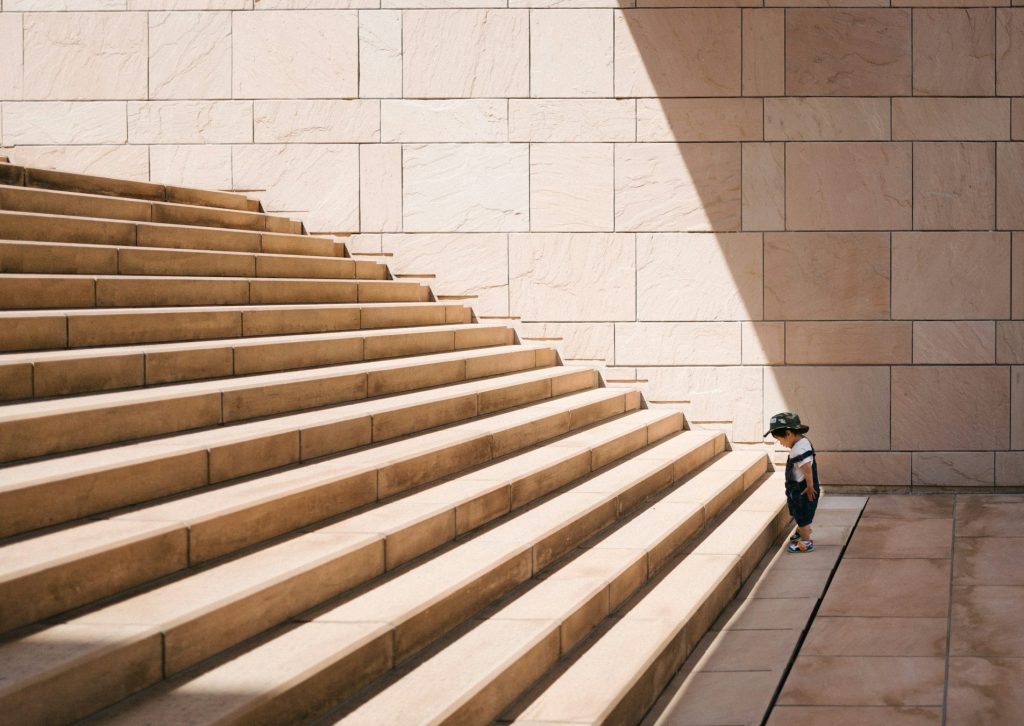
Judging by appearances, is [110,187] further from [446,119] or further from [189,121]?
[446,119]

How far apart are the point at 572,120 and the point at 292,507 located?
7.61 metres

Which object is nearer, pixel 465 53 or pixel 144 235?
pixel 144 235

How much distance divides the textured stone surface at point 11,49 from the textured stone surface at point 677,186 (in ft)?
22.4

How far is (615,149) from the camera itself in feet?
37.6

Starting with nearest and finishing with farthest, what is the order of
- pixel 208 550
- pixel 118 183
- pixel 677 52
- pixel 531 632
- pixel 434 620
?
pixel 208 550 < pixel 434 620 < pixel 531 632 < pixel 118 183 < pixel 677 52

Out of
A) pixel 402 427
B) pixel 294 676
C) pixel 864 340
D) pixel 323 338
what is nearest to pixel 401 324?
pixel 323 338

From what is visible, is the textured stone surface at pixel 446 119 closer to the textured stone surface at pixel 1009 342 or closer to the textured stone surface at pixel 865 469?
the textured stone surface at pixel 865 469

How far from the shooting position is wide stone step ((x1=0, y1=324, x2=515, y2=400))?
5.11m

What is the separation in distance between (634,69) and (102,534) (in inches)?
353

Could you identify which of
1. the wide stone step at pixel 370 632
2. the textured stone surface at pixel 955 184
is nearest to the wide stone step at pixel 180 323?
the wide stone step at pixel 370 632

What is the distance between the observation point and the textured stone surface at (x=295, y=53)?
37.9 ft

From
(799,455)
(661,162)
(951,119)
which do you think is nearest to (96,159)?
(661,162)

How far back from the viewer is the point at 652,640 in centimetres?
527

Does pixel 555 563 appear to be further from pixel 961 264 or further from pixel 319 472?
pixel 961 264
